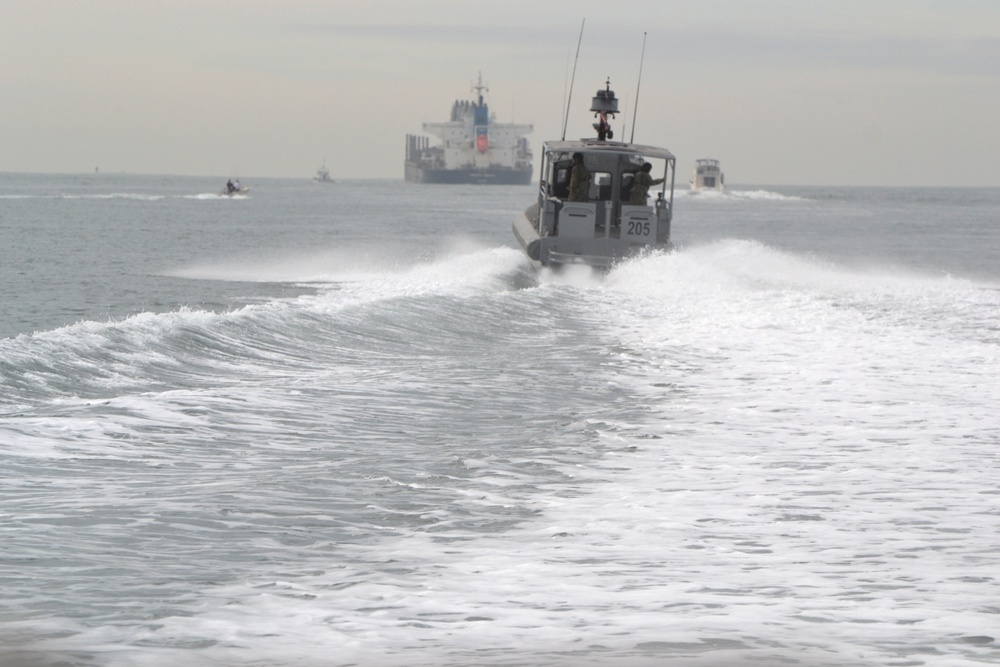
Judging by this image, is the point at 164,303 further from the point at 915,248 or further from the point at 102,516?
the point at 915,248

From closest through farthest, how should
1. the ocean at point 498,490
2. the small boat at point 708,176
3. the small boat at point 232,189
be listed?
the ocean at point 498,490, the small boat at point 232,189, the small boat at point 708,176

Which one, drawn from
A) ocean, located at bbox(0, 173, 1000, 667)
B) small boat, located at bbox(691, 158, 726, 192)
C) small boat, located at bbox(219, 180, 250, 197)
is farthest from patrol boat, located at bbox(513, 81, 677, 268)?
small boat, located at bbox(691, 158, 726, 192)

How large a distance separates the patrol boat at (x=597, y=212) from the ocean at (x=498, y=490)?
5.48 m

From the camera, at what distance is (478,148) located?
Result: 161 m

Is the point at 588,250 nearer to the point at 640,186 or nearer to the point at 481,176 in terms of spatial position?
the point at 640,186

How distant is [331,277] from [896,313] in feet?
43.6

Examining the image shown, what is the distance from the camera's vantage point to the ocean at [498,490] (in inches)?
172

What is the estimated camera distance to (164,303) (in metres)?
20.5

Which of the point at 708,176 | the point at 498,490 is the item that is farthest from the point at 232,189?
the point at 498,490

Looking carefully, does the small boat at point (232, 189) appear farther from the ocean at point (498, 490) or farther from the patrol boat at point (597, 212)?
the ocean at point (498, 490)

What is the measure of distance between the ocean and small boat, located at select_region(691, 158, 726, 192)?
130 metres

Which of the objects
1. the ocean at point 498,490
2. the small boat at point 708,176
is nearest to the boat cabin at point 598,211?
the ocean at point 498,490

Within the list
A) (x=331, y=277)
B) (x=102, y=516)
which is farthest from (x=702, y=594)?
(x=331, y=277)

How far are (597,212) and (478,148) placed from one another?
139539 mm
